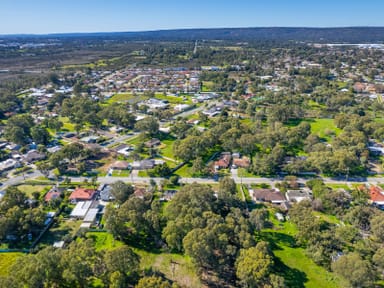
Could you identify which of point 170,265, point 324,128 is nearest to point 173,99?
point 324,128

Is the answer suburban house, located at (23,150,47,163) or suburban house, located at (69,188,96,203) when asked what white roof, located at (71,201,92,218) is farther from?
suburban house, located at (23,150,47,163)

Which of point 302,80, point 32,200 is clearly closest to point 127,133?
point 32,200

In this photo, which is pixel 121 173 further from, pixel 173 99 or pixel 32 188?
pixel 173 99

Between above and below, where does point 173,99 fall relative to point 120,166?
above

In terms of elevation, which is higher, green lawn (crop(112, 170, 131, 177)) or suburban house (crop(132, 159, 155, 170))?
suburban house (crop(132, 159, 155, 170))

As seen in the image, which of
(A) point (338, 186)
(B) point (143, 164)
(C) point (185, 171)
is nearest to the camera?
(A) point (338, 186)

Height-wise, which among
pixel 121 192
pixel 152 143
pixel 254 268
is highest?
pixel 254 268

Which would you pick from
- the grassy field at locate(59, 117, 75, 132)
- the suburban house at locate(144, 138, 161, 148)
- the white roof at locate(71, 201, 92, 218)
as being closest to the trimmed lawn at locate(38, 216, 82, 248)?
the white roof at locate(71, 201, 92, 218)
